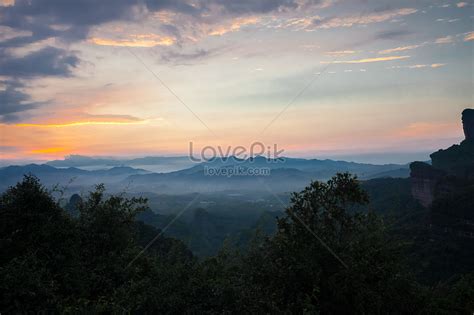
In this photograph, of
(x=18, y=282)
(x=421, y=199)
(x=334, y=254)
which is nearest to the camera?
(x=18, y=282)

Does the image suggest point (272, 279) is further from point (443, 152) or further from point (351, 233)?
point (443, 152)

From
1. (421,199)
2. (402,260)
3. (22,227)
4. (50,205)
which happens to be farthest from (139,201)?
(421,199)

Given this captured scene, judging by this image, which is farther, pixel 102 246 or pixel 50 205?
pixel 102 246

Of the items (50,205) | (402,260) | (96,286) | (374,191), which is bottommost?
(374,191)

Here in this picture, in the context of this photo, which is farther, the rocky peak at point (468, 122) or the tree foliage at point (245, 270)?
the rocky peak at point (468, 122)

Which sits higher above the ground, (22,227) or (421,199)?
(22,227)

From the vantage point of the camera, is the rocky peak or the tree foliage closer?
the tree foliage

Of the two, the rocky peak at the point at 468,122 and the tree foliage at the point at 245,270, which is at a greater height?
the rocky peak at the point at 468,122

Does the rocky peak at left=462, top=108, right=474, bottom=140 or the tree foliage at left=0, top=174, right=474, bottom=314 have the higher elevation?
the rocky peak at left=462, top=108, right=474, bottom=140

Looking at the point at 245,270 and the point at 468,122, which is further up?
the point at 468,122

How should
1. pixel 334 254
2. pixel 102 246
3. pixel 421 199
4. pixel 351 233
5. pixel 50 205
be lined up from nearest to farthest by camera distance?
1. pixel 334 254
2. pixel 351 233
3. pixel 50 205
4. pixel 102 246
5. pixel 421 199

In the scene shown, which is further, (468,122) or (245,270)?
(468,122)
